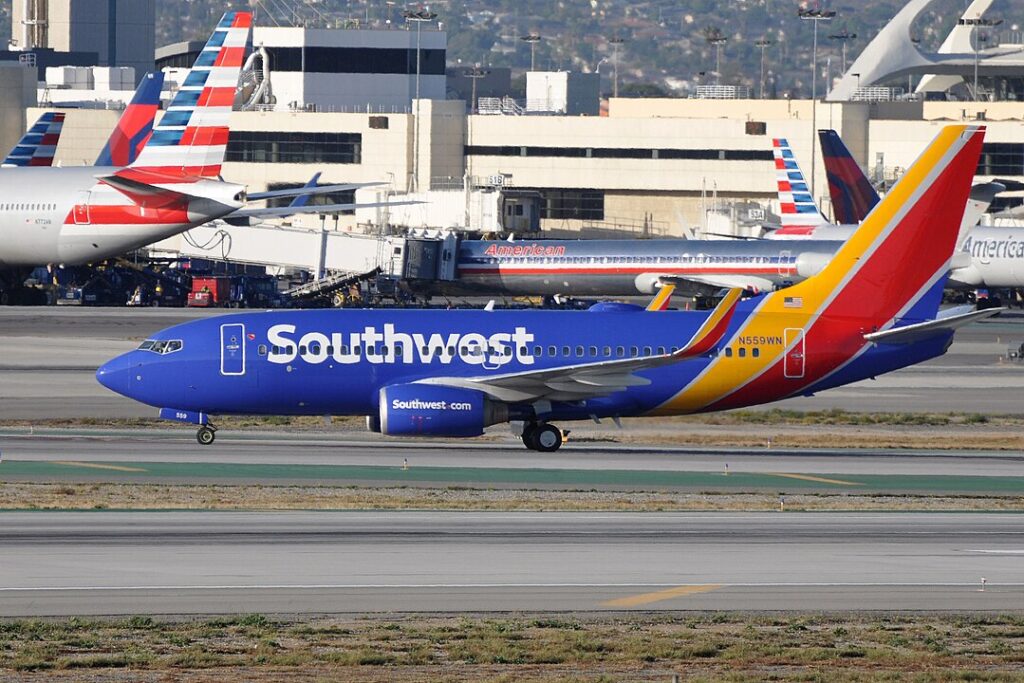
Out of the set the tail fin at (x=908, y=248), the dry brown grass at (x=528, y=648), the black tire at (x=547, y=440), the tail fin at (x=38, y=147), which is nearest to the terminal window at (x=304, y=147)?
the tail fin at (x=38, y=147)

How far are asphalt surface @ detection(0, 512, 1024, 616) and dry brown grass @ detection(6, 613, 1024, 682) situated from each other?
94 centimetres

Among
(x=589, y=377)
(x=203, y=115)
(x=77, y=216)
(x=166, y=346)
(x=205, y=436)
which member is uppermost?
(x=203, y=115)

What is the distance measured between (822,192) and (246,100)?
1906 inches

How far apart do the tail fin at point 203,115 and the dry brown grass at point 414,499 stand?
145 ft

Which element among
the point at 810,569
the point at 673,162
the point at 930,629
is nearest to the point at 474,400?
the point at 810,569

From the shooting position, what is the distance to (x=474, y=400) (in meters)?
43.1

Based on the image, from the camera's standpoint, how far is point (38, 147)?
3861 inches

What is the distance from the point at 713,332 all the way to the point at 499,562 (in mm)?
16778

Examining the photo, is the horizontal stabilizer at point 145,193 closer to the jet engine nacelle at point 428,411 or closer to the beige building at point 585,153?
the jet engine nacelle at point 428,411

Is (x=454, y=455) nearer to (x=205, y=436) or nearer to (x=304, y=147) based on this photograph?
(x=205, y=436)

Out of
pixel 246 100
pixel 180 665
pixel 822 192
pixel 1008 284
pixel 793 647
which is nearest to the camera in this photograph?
pixel 180 665

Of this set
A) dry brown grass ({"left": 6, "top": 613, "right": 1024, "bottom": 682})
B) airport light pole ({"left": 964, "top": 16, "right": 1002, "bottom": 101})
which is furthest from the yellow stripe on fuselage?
airport light pole ({"left": 964, "top": 16, "right": 1002, "bottom": 101})

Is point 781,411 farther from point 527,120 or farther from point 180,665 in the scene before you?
point 527,120

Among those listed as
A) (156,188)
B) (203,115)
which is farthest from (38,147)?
(203,115)
